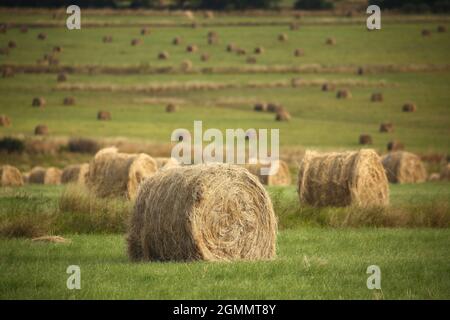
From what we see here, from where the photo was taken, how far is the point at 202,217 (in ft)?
51.8

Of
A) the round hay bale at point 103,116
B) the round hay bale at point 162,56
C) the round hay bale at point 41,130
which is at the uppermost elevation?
the round hay bale at point 162,56

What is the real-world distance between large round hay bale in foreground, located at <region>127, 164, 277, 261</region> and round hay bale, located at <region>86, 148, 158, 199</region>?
9.31m

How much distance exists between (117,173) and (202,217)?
1039 centimetres

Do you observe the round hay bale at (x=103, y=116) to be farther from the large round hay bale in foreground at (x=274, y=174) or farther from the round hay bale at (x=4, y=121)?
the large round hay bale in foreground at (x=274, y=174)

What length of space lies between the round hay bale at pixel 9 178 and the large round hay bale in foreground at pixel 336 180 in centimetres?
1265

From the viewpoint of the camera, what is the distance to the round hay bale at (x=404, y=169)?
3466 centimetres

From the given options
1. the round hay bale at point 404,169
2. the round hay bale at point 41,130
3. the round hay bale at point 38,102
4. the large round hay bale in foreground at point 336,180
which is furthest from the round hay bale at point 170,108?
the large round hay bale in foreground at point 336,180

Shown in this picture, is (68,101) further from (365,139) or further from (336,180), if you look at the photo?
(336,180)

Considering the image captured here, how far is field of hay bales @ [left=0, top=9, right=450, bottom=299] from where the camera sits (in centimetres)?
1450

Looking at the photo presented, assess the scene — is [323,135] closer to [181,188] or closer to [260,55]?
[260,55]

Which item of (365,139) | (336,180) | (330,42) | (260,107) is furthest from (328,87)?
(336,180)

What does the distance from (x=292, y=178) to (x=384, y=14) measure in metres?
62.2

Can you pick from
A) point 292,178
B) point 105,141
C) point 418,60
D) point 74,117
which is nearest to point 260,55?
point 418,60

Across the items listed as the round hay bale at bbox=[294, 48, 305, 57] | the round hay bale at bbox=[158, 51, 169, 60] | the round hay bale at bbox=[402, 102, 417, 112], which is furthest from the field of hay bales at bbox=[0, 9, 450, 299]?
the round hay bale at bbox=[294, 48, 305, 57]
